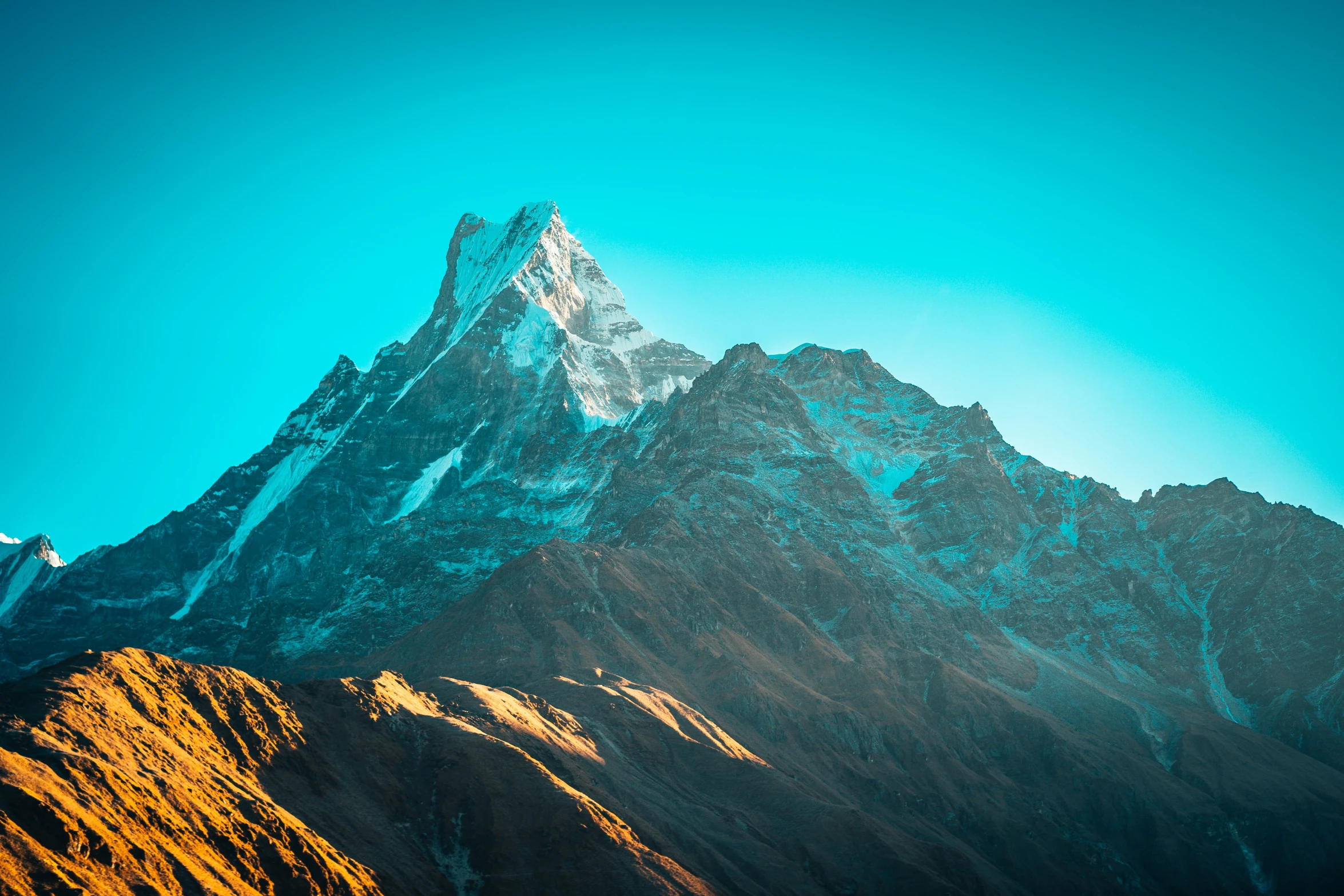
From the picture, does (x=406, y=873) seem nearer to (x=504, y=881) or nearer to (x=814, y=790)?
(x=504, y=881)

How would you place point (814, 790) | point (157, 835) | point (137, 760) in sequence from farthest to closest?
point (814, 790)
point (137, 760)
point (157, 835)

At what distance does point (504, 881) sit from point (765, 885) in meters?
41.5

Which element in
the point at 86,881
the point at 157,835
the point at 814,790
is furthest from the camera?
the point at 814,790

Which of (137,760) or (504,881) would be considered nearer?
(137,760)

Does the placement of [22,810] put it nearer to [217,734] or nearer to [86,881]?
[86,881]

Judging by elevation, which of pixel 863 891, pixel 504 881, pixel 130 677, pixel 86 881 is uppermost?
pixel 863 891

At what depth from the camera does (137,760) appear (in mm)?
105938

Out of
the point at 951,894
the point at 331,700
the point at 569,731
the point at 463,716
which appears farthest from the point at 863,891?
the point at 331,700

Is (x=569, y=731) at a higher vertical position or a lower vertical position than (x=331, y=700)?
higher

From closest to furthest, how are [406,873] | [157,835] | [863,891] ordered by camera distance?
Answer: [157,835], [406,873], [863,891]

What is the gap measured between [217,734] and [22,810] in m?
A: 39.1

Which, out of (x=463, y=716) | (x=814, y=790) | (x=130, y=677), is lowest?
(x=130, y=677)

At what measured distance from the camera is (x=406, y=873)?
11950cm

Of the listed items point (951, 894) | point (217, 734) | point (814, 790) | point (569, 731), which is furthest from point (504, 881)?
point (814, 790)
